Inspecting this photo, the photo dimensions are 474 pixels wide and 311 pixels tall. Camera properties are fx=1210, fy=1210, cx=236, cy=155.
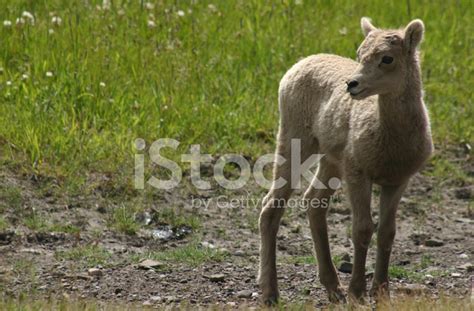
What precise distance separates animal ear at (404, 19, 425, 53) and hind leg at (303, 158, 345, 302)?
1171mm

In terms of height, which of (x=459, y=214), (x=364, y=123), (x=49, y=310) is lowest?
(x=459, y=214)

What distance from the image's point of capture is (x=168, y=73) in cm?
1148

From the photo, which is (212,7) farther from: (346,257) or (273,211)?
(273,211)

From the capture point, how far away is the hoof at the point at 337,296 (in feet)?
26.9

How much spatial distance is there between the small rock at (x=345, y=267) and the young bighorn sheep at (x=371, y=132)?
0.64m

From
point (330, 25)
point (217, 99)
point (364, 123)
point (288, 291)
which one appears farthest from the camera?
point (330, 25)

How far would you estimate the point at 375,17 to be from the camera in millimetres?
13102

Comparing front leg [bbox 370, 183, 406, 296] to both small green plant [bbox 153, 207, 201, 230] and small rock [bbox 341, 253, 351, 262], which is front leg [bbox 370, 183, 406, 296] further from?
small green plant [bbox 153, 207, 201, 230]

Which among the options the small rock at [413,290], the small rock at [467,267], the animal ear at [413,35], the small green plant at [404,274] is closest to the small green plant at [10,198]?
the small green plant at [404,274]

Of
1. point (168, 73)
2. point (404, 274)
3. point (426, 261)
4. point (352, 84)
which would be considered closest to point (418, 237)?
point (426, 261)

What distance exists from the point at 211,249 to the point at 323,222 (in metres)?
1.15

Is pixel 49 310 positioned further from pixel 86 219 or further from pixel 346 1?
pixel 346 1

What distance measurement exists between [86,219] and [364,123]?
2.83m

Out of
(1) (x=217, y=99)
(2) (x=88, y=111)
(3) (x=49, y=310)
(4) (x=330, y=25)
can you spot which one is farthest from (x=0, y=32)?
(3) (x=49, y=310)
